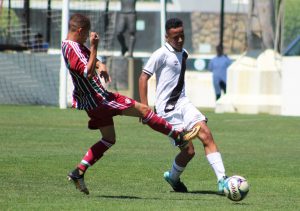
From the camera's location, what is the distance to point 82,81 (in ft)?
40.7

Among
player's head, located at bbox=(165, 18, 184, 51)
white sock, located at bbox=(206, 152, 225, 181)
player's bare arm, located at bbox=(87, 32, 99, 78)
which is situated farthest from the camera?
player's head, located at bbox=(165, 18, 184, 51)

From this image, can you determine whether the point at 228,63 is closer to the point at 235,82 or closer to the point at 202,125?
the point at 235,82

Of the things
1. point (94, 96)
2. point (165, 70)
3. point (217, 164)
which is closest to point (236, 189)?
point (217, 164)

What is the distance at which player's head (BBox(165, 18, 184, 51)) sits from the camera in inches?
525

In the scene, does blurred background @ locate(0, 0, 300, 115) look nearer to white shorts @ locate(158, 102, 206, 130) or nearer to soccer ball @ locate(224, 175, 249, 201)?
white shorts @ locate(158, 102, 206, 130)

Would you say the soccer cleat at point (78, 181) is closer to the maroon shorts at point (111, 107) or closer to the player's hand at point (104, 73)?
the maroon shorts at point (111, 107)

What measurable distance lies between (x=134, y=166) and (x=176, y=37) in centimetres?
344

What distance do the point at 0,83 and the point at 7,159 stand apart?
1679 cm

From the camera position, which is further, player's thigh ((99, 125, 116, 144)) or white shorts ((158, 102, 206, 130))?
white shorts ((158, 102, 206, 130))

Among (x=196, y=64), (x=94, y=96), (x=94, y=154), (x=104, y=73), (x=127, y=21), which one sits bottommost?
(x=196, y=64)

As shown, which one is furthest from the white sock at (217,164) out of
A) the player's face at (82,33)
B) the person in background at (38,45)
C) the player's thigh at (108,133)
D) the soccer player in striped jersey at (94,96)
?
the person in background at (38,45)

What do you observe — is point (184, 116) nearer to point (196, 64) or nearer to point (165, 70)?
point (165, 70)

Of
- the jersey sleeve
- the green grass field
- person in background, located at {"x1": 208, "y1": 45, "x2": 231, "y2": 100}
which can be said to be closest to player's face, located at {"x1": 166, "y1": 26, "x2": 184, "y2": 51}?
the jersey sleeve

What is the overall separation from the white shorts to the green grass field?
811mm
